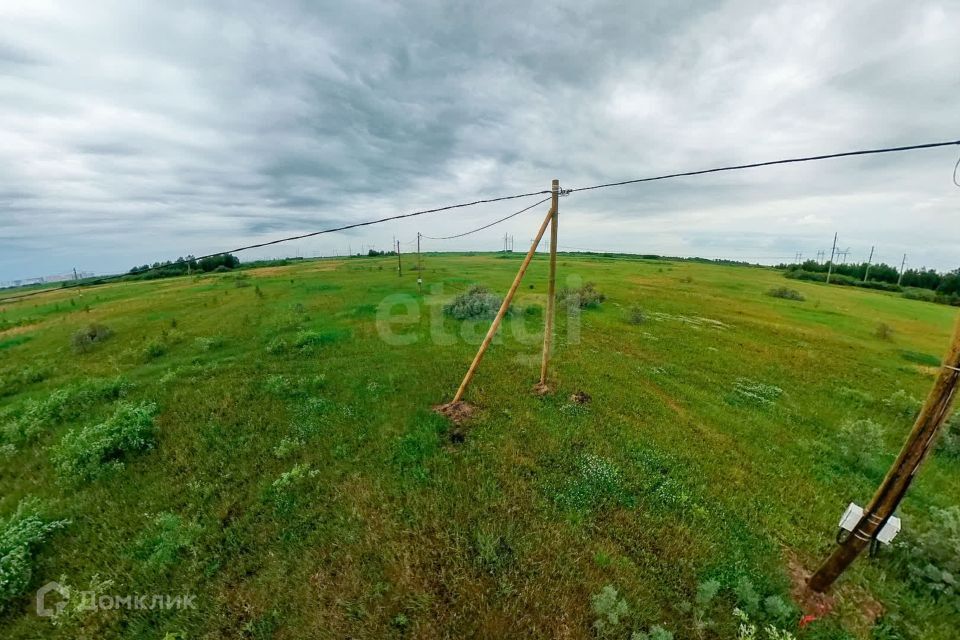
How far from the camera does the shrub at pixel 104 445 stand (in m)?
6.53

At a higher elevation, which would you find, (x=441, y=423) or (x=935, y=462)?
(x=441, y=423)

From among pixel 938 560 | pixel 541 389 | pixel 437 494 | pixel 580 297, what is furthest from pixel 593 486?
pixel 580 297

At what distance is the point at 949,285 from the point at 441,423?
8906 centimetres

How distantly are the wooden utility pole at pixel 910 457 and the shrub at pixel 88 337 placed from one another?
23782mm

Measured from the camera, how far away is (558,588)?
437cm

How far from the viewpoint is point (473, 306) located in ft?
64.4

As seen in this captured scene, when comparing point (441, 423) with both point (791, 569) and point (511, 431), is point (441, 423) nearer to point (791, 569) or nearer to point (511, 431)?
point (511, 431)

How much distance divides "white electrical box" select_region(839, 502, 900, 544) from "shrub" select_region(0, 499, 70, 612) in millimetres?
10541

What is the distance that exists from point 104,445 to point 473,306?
49.3 ft

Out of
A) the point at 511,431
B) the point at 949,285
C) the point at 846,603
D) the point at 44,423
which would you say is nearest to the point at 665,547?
the point at 846,603

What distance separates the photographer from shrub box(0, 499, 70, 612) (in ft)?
14.9

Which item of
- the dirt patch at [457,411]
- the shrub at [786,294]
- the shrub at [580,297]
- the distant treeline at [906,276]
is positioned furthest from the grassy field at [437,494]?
the distant treeline at [906,276]

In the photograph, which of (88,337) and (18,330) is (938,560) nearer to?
(88,337)

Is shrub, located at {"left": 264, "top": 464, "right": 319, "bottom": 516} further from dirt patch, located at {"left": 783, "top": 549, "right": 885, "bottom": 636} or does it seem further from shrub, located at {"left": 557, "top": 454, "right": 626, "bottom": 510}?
dirt patch, located at {"left": 783, "top": 549, "right": 885, "bottom": 636}
